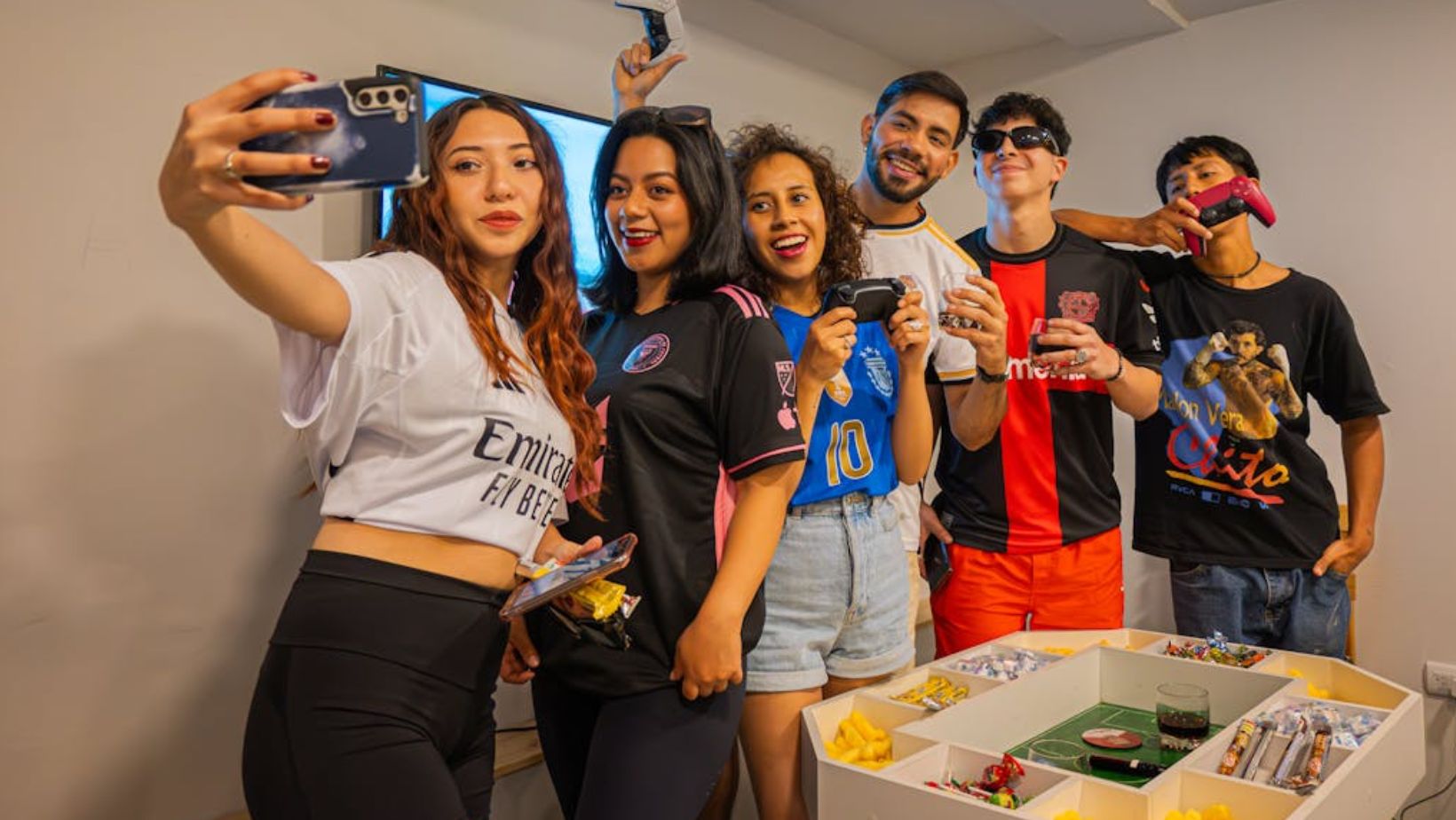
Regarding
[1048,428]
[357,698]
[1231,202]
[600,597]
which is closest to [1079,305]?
[1048,428]

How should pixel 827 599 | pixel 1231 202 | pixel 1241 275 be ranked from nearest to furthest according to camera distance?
1. pixel 827 599
2. pixel 1231 202
3. pixel 1241 275

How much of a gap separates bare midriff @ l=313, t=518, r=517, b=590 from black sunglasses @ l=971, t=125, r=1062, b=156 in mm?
1619

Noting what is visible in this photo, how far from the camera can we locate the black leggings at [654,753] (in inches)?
50.7

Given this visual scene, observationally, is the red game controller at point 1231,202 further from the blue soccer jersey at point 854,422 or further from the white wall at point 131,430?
the white wall at point 131,430

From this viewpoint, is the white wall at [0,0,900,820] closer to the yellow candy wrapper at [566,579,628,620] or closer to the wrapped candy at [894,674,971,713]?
the yellow candy wrapper at [566,579,628,620]

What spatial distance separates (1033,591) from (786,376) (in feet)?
3.39

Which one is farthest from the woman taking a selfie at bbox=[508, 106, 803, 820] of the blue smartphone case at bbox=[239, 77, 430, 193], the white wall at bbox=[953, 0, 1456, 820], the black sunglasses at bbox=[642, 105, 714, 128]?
the white wall at bbox=[953, 0, 1456, 820]

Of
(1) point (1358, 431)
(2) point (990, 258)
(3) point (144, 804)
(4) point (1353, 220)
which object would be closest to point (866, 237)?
(2) point (990, 258)

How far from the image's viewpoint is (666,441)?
138cm

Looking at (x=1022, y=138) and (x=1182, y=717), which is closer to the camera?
(x=1182, y=717)

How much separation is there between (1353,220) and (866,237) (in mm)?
2332

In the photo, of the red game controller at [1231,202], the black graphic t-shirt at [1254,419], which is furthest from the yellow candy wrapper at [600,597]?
the red game controller at [1231,202]

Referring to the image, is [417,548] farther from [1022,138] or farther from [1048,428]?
[1022,138]

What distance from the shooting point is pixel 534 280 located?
1.38 meters
